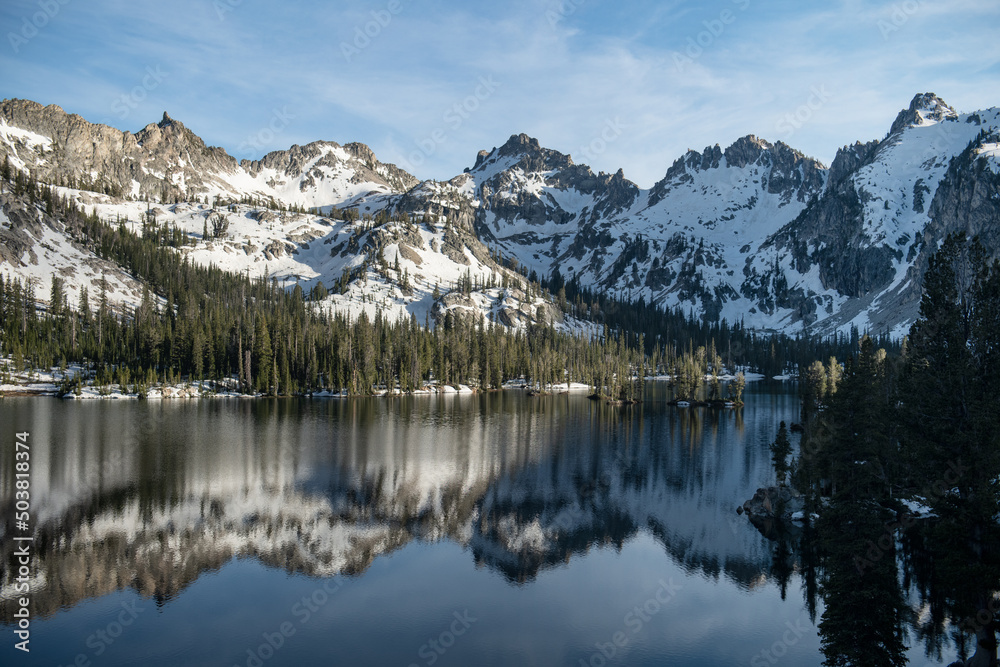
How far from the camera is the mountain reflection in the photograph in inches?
1438

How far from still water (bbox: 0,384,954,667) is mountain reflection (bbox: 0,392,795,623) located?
23cm

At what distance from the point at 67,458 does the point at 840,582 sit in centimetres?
6612

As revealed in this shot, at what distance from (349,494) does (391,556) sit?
14115 mm

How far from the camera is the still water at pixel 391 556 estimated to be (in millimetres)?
27656

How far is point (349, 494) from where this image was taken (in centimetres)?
5062

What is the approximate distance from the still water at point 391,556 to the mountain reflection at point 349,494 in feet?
Result: 0.76

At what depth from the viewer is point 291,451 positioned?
219 feet
